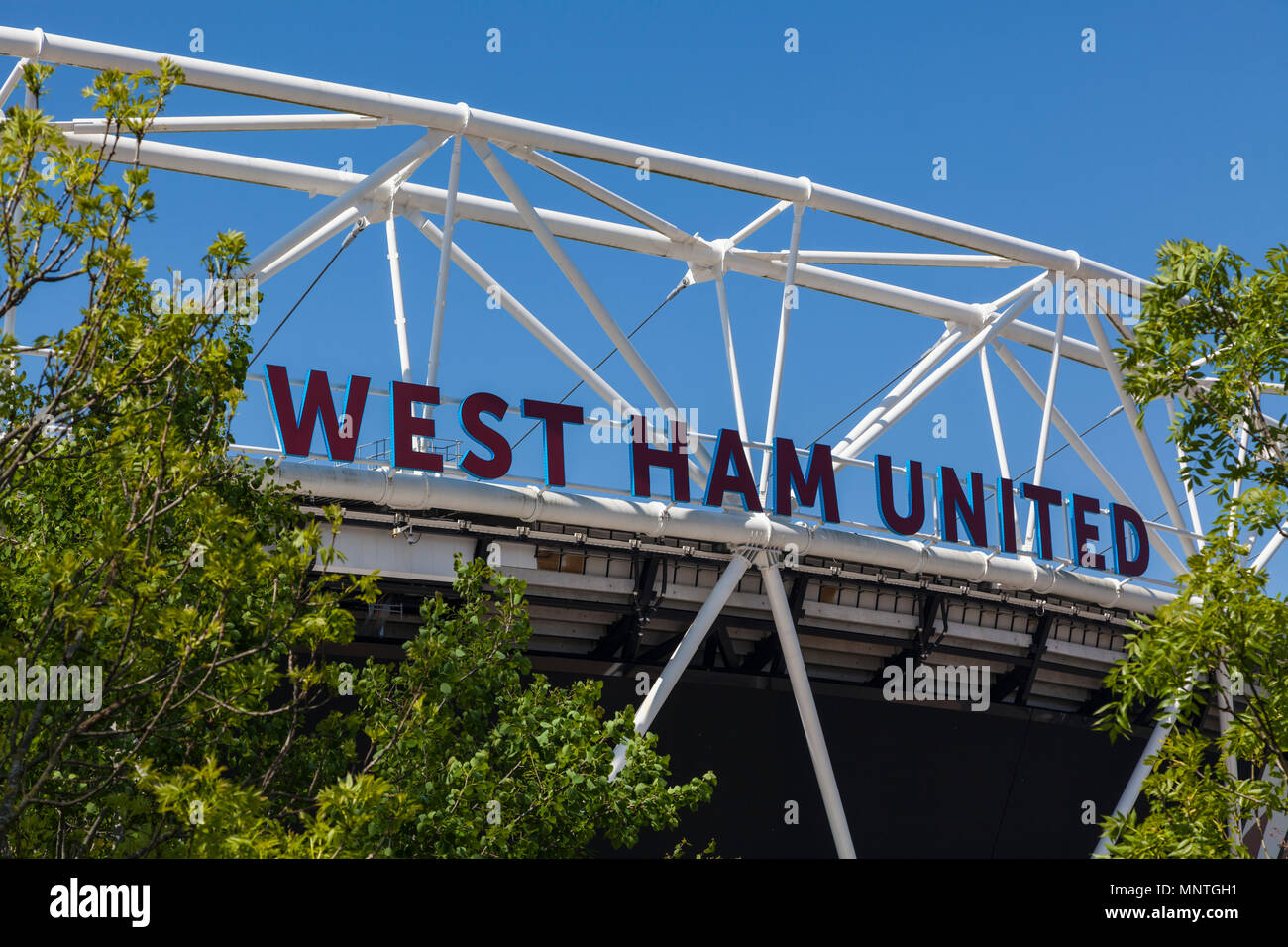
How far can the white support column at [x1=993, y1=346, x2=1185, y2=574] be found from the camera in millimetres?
32125

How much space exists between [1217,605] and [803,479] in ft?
49.8

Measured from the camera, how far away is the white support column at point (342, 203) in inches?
930

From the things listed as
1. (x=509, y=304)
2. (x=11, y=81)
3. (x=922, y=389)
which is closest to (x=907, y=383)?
(x=922, y=389)

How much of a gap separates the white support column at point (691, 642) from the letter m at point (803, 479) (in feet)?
4.44

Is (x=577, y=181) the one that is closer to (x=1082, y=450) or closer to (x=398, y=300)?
(x=398, y=300)

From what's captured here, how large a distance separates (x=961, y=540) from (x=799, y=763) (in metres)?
5.53

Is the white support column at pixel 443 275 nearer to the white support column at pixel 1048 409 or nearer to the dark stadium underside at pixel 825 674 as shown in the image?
the dark stadium underside at pixel 825 674

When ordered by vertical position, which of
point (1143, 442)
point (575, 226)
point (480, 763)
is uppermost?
point (575, 226)

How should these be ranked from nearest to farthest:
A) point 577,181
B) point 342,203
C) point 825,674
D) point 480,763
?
point 480,763
point 342,203
point 577,181
point 825,674

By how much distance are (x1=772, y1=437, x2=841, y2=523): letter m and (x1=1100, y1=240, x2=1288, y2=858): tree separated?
506 inches

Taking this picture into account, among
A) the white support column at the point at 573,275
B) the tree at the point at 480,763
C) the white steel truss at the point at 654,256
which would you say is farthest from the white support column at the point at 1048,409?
the tree at the point at 480,763

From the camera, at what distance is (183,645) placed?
33.3 feet

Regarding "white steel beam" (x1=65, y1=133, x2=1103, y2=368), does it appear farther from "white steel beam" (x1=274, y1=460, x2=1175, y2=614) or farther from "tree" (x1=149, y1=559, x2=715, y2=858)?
"tree" (x1=149, y1=559, x2=715, y2=858)

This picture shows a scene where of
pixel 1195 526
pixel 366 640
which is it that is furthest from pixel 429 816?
pixel 1195 526
